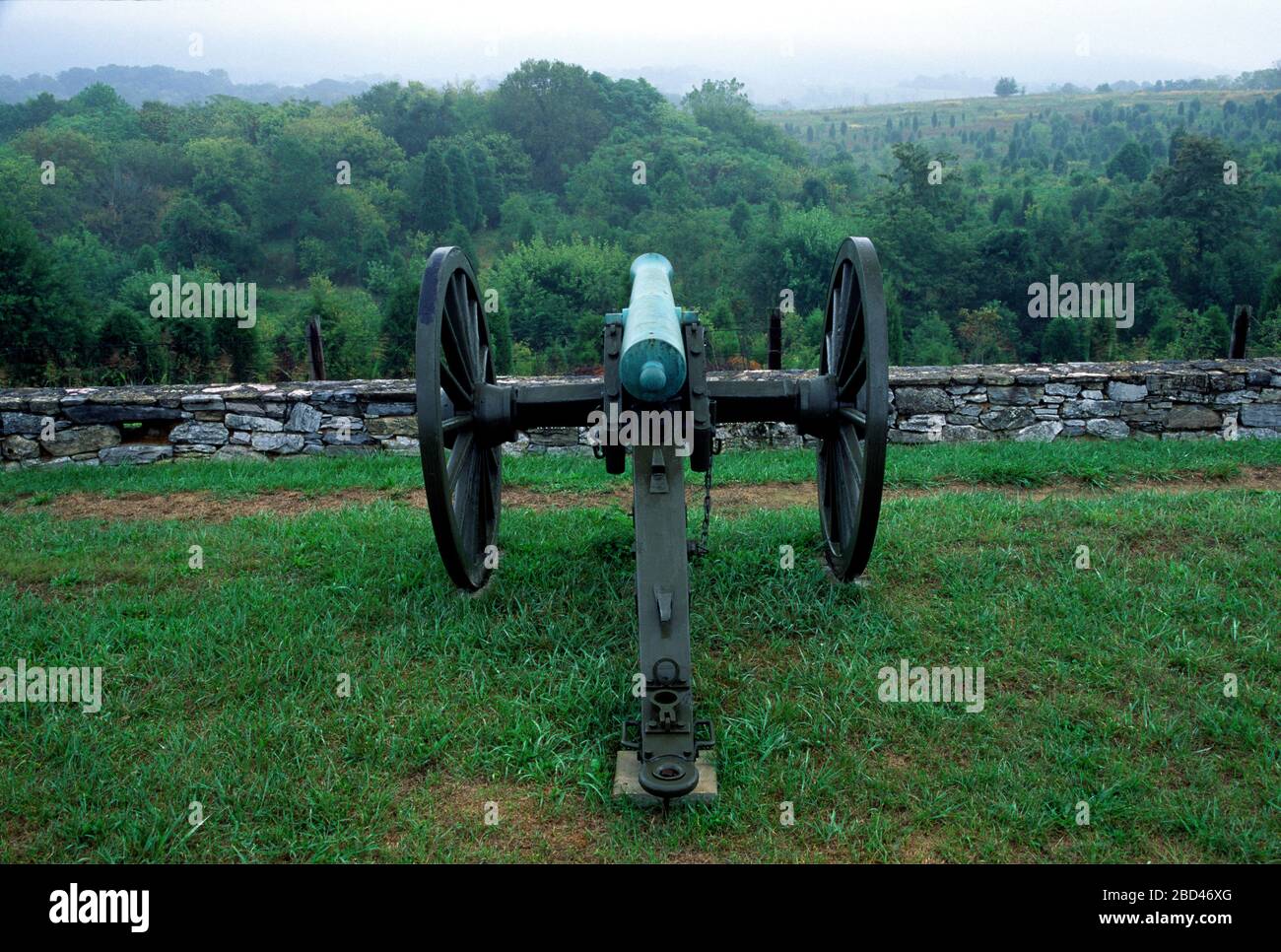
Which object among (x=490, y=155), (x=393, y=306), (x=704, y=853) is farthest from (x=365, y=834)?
(x=490, y=155)

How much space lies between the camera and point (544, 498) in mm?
6996

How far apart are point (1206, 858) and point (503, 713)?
232 cm

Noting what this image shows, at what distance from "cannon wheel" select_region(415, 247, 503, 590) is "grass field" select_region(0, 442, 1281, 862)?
0.29 m

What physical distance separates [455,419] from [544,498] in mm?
2428

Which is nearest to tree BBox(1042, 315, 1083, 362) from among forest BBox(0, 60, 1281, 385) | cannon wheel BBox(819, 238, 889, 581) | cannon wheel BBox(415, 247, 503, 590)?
forest BBox(0, 60, 1281, 385)

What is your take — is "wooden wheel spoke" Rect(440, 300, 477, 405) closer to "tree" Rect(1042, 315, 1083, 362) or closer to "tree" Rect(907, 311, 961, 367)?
"tree" Rect(1042, 315, 1083, 362)

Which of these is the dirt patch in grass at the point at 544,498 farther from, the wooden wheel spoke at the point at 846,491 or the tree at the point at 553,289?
the tree at the point at 553,289

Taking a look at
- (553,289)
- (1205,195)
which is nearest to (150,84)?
(553,289)

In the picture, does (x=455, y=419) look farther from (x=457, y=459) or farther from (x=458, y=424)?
(x=457, y=459)

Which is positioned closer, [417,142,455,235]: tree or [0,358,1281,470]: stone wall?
[0,358,1281,470]: stone wall

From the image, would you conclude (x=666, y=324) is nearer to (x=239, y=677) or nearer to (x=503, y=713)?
(x=503, y=713)

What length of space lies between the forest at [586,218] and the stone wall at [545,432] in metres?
4.08

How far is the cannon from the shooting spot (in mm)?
3529

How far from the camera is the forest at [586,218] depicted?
28.6 m
